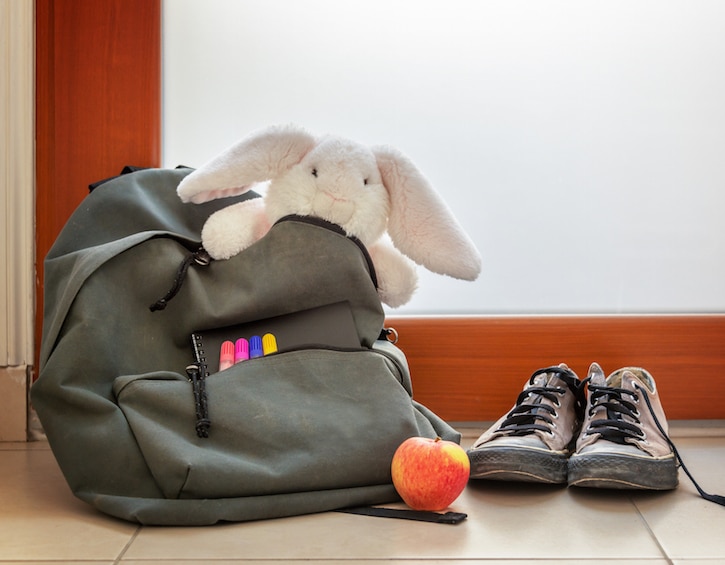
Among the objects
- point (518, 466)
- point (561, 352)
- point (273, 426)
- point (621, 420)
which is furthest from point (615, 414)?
point (273, 426)

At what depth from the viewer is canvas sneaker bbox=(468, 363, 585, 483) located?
1.01 metres

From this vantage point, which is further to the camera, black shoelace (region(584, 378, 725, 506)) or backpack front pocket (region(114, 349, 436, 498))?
black shoelace (region(584, 378, 725, 506))

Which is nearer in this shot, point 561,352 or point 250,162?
point 250,162

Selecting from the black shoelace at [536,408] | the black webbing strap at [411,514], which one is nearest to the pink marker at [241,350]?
the black webbing strap at [411,514]

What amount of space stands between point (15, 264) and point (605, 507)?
0.91 meters

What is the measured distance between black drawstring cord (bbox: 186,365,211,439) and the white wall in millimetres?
469

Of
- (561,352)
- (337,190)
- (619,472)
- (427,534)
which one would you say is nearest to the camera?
(427,534)

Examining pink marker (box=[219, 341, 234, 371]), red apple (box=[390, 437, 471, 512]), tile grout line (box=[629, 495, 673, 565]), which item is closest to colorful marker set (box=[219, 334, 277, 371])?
pink marker (box=[219, 341, 234, 371])

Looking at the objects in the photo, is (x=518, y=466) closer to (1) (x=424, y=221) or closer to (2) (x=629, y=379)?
(2) (x=629, y=379)

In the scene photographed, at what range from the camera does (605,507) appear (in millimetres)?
969

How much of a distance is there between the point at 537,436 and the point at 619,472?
11 cm

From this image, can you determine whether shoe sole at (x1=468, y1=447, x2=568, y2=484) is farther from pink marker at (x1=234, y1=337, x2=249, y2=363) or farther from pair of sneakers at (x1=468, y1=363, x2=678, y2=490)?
pink marker at (x1=234, y1=337, x2=249, y2=363)

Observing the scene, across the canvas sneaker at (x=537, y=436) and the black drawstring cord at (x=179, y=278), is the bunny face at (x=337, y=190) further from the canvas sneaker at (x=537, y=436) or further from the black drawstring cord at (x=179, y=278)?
the canvas sneaker at (x=537, y=436)

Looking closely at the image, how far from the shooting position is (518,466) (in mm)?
1005
